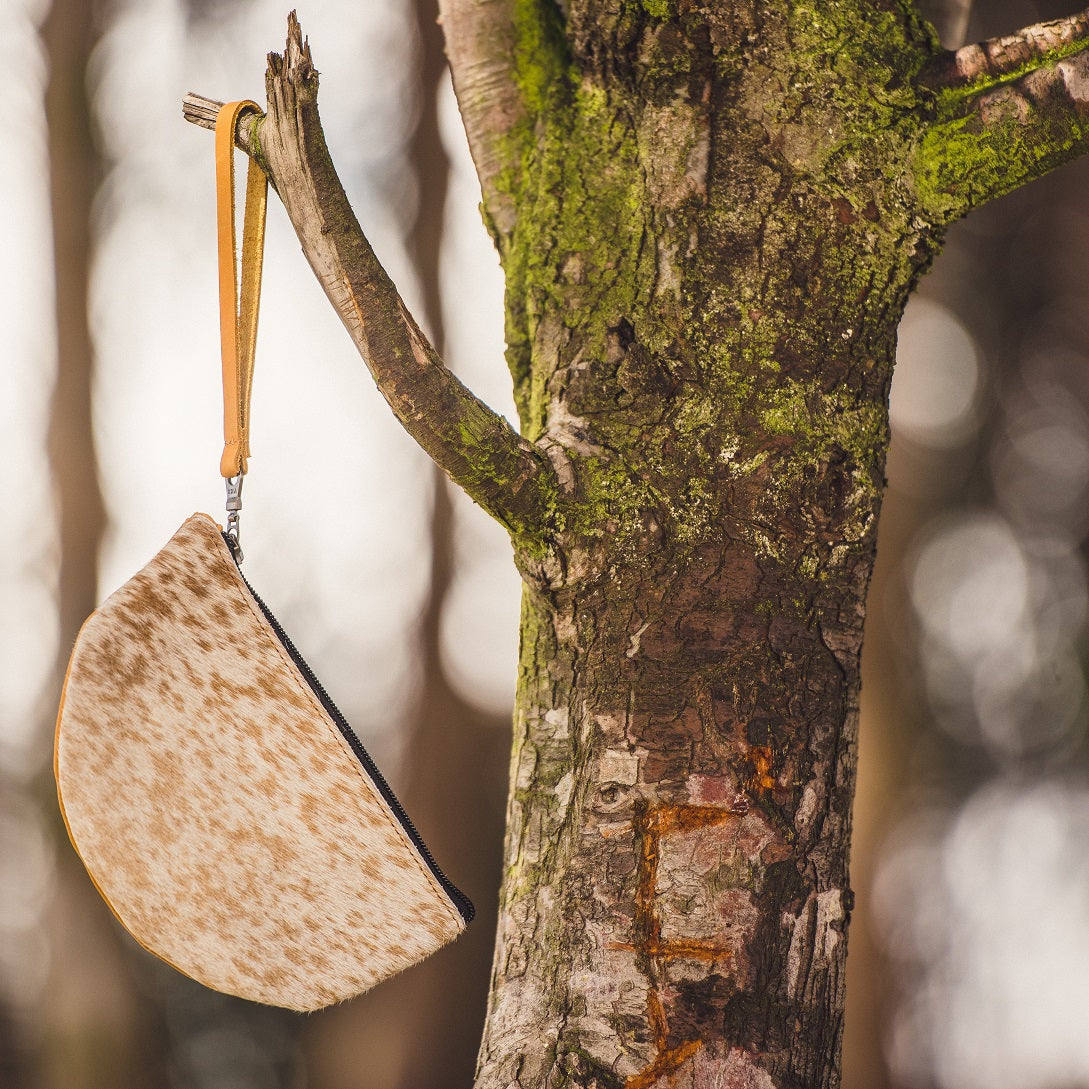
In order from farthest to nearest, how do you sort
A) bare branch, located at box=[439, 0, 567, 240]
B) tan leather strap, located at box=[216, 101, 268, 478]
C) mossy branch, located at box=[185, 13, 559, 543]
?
1. bare branch, located at box=[439, 0, 567, 240]
2. tan leather strap, located at box=[216, 101, 268, 478]
3. mossy branch, located at box=[185, 13, 559, 543]

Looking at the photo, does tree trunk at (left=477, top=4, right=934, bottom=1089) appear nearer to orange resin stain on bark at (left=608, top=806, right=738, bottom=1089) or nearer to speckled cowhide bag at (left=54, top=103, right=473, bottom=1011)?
orange resin stain on bark at (left=608, top=806, right=738, bottom=1089)

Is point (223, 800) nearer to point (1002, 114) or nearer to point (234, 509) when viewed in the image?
point (234, 509)

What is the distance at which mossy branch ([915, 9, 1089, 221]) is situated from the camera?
29.0 inches

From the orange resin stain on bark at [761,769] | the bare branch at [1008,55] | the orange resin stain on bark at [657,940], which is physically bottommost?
the orange resin stain on bark at [657,940]

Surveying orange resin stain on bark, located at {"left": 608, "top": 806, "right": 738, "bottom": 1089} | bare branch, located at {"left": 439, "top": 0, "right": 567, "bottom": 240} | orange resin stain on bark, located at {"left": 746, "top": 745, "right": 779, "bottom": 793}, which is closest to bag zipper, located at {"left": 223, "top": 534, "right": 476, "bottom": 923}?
orange resin stain on bark, located at {"left": 608, "top": 806, "right": 738, "bottom": 1089}

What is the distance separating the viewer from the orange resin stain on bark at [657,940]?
705 mm

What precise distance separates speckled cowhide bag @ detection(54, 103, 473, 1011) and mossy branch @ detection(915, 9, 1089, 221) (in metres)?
0.60

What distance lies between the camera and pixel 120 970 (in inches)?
116

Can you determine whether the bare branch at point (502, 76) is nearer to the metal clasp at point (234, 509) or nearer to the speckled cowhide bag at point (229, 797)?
the speckled cowhide bag at point (229, 797)

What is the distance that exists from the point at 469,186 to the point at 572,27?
7.93 feet

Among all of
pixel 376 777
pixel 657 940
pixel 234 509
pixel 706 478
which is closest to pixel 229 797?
pixel 376 777

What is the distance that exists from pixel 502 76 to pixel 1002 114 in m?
0.48

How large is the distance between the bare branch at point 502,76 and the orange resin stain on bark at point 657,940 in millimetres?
604

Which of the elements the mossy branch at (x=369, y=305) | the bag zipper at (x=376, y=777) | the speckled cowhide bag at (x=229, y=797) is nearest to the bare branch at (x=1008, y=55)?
the mossy branch at (x=369, y=305)
